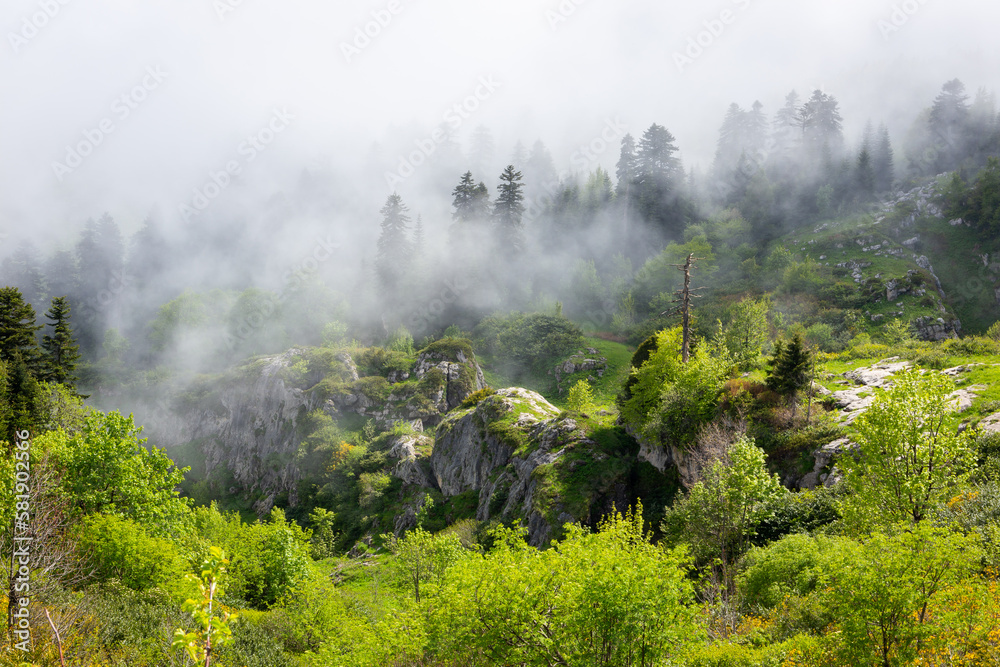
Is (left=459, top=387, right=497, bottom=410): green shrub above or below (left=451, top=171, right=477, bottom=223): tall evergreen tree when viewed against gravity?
below

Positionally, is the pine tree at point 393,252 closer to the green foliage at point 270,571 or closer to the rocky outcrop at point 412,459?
the rocky outcrop at point 412,459

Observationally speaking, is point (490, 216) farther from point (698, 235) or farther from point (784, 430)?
point (784, 430)

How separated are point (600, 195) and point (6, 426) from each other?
98.9m

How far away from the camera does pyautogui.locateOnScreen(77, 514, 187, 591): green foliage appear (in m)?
22.7

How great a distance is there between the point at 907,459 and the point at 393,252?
84407 millimetres

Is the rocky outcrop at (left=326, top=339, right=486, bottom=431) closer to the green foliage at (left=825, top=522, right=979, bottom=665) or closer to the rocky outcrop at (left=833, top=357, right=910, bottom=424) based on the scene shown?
the rocky outcrop at (left=833, top=357, right=910, bottom=424)

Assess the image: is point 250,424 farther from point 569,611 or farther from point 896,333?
point 896,333

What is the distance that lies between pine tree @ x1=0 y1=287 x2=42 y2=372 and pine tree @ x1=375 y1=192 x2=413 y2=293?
50.5m

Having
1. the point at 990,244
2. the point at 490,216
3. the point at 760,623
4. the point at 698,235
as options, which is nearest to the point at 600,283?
the point at 698,235

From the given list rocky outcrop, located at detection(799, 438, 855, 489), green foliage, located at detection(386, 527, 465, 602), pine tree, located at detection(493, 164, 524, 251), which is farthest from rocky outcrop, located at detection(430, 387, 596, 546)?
pine tree, located at detection(493, 164, 524, 251)

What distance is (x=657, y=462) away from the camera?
3347 cm

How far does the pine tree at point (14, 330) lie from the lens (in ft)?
138

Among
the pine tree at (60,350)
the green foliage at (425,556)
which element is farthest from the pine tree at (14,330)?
the green foliage at (425,556)

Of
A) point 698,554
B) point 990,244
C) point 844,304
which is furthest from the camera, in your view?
point 990,244
